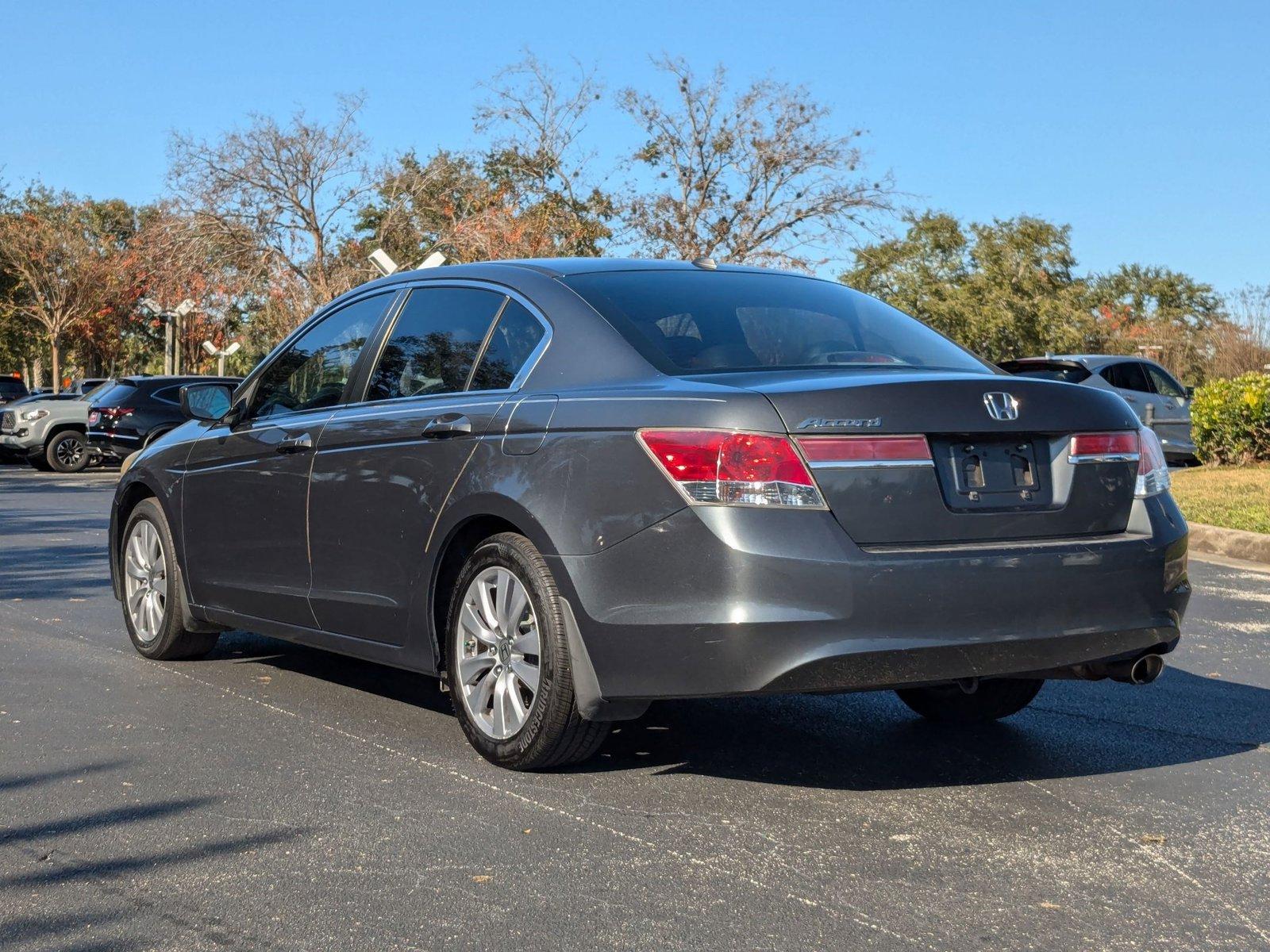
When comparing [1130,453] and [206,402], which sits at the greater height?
[206,402]

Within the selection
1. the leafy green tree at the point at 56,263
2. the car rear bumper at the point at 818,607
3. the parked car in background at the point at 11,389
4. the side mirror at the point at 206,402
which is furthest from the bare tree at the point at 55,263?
the car rear bumper at the point at 818,607

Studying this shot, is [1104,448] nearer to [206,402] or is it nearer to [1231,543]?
[206,402]

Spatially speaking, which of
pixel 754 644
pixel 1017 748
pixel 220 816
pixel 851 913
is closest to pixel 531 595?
pixel 754 644

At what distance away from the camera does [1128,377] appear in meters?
23.1

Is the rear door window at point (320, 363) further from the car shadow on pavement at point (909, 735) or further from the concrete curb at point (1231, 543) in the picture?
the concrete curb at point (1231, 543)

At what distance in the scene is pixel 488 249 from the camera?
35.0 m

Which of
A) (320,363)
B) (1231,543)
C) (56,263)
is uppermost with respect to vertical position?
(56,263)

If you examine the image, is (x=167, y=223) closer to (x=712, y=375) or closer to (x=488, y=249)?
(x=488, y=249)

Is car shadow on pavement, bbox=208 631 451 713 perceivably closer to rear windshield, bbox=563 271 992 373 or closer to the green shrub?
rear windshield, bbox=563 271 992 373

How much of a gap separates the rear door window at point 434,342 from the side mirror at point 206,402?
124 centimetres

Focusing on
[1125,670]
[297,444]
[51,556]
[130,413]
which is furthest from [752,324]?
[130,413]

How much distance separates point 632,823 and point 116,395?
22340 mm

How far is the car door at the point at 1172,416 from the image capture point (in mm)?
22141

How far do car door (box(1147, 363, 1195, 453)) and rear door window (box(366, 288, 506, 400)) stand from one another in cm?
1793
